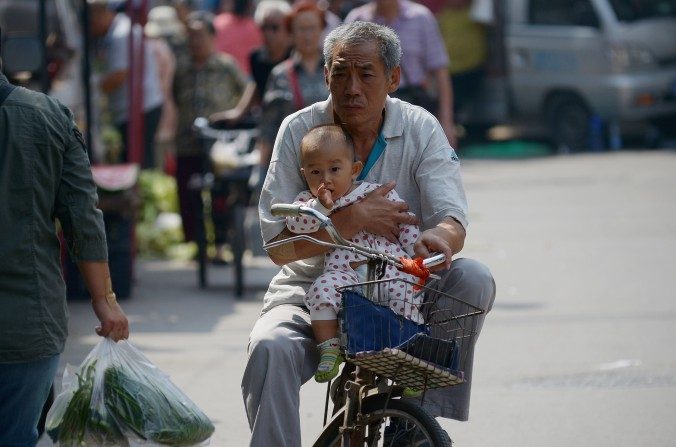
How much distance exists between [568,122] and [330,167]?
15.7 metres

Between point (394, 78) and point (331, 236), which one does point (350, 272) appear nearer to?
point (331, 236)

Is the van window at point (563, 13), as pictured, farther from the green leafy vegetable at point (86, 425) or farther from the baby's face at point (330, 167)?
the green leafy vegetable at point (86, 425)

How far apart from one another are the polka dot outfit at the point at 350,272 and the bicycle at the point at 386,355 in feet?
0.12

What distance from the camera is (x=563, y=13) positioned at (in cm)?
1931

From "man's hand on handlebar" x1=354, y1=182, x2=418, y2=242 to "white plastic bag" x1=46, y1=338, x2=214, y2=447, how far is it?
90 centimetres

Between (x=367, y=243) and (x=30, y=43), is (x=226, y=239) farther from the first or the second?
(x=367, y=243)

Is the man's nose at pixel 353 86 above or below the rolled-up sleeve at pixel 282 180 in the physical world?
above

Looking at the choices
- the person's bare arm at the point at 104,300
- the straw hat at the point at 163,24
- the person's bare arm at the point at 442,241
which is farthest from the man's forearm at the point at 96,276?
the straw hat at the point at 163,24

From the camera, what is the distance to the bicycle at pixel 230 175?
34.8 feet

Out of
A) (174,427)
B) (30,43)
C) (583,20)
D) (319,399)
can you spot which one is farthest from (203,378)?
(583,20)

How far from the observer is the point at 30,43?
724cm

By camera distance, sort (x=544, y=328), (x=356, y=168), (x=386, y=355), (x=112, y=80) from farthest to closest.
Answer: (x=112, y=80), (x=544, y=328), (x=356, y=168), (x=386, y=355)

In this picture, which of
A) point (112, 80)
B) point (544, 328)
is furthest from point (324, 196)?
point (112, 80)

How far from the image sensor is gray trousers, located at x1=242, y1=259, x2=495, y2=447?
177 inches
